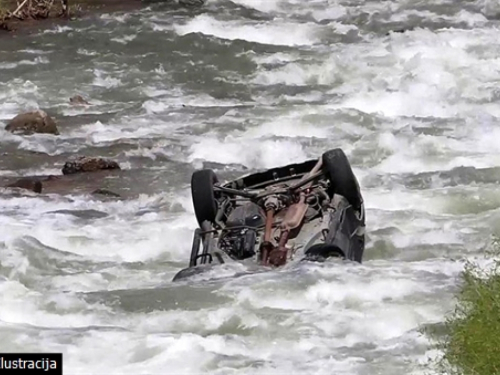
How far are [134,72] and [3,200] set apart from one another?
6535 mm

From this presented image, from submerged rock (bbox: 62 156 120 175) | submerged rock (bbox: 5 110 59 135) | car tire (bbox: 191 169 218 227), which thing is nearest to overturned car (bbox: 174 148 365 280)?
car tire (bbox: 191 169 218 227)

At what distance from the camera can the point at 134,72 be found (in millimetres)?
19797

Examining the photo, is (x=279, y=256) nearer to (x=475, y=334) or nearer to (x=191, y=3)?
(x=475, y=334)

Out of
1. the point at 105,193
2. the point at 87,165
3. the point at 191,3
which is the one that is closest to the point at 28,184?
the point at 87,165

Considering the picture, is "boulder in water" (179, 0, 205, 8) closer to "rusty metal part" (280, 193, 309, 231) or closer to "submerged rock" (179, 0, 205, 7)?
"submerged rock" (179, 0, 205, 7)

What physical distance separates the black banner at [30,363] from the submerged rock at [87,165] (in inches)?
259

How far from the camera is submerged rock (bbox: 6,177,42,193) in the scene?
1408 cm

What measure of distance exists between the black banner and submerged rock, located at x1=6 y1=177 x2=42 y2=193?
5797 mm

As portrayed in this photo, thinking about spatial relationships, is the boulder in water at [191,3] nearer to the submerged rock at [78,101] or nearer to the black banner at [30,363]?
the submerged rock at [78,101]

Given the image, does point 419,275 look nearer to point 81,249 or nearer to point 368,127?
point 81,249

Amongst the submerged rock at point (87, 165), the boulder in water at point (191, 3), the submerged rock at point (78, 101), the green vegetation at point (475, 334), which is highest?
the green vegetation at point (475, 334)

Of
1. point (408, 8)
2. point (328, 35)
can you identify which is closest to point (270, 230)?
point (328, 35)

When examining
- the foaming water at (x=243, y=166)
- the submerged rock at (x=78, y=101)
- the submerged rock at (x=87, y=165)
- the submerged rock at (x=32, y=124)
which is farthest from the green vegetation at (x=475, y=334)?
the submerged rock at (x=78, y=101)

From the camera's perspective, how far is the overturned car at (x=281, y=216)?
32.1 feet
